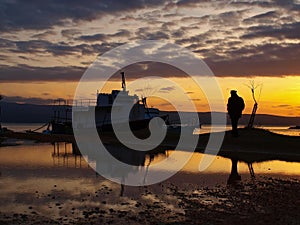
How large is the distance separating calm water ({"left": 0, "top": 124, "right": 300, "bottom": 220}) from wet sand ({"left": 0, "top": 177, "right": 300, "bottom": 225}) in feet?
0.28

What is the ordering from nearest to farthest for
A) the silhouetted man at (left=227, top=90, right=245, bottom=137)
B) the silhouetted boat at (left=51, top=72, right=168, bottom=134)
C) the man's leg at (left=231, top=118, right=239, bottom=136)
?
the silhouetted man at (left=227, top=90, right=245, bottom=137)
the man's leg at (left=231, top=118, right=239, bottom=136)
the silhouetted boat at (left=51, top=72, right=168, bottom=134)

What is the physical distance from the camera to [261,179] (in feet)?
71.6

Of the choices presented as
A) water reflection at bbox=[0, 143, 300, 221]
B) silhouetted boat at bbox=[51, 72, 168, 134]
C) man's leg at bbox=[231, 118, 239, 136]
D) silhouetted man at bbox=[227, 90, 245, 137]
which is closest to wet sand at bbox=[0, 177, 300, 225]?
→ water reflection at bbox=[0, 143, 300, 221]

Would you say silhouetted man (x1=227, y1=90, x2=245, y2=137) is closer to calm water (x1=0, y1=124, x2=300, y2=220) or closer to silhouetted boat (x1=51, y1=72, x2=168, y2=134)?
calm water (x1=0, y1=124, x2=300, y2=220)

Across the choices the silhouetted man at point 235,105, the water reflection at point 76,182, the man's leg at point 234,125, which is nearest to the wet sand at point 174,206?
the water reflection at point 76,182

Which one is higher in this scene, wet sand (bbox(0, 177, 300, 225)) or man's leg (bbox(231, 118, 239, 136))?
man's leg (bbox(231, 118, 239, 136))

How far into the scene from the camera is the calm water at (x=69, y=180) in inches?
579

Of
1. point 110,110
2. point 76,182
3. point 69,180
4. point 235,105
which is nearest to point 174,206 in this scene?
point 76,182

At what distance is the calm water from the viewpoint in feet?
48.2

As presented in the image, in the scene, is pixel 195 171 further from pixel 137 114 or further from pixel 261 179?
pixel 137 114

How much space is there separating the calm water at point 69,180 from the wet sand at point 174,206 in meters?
0.08

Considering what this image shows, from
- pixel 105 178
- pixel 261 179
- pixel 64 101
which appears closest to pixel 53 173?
pixel 105 178

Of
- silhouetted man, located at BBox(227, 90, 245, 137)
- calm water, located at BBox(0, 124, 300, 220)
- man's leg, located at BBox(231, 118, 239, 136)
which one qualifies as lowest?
calm water, located at BBox(0, 124, 300, 220)

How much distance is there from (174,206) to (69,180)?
751 centimetres
